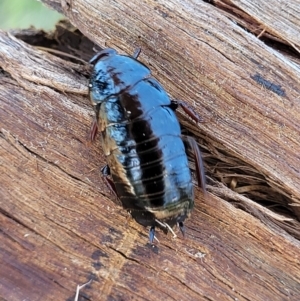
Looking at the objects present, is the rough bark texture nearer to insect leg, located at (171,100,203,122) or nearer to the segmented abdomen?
insect leg, located at (171,100,203,122)

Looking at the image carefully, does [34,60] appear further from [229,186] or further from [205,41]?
[229,186]

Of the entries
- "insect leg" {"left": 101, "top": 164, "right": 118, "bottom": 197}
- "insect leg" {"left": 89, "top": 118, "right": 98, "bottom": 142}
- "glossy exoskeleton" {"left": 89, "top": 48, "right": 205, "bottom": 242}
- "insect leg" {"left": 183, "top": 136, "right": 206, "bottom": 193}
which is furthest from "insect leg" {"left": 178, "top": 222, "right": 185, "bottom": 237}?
"insect leg" {"left": 89, "top": 118, "right": 98, "bottom": 142}

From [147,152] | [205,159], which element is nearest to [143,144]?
[147,152]

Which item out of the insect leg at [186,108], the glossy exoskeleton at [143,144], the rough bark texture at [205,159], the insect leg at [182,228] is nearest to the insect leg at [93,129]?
the glossy exoskeleton at [143,144]

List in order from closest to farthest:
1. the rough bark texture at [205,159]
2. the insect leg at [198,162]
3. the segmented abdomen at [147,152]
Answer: the segmented abdomen at [147,152]
the rough bark texture at [205,159]
the insect leg at [198,162]

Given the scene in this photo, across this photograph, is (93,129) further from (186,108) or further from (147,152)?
(186,108)

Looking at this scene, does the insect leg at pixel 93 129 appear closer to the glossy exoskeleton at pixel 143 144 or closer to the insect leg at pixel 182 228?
the glossy exoskeleton at pixel 143 144
